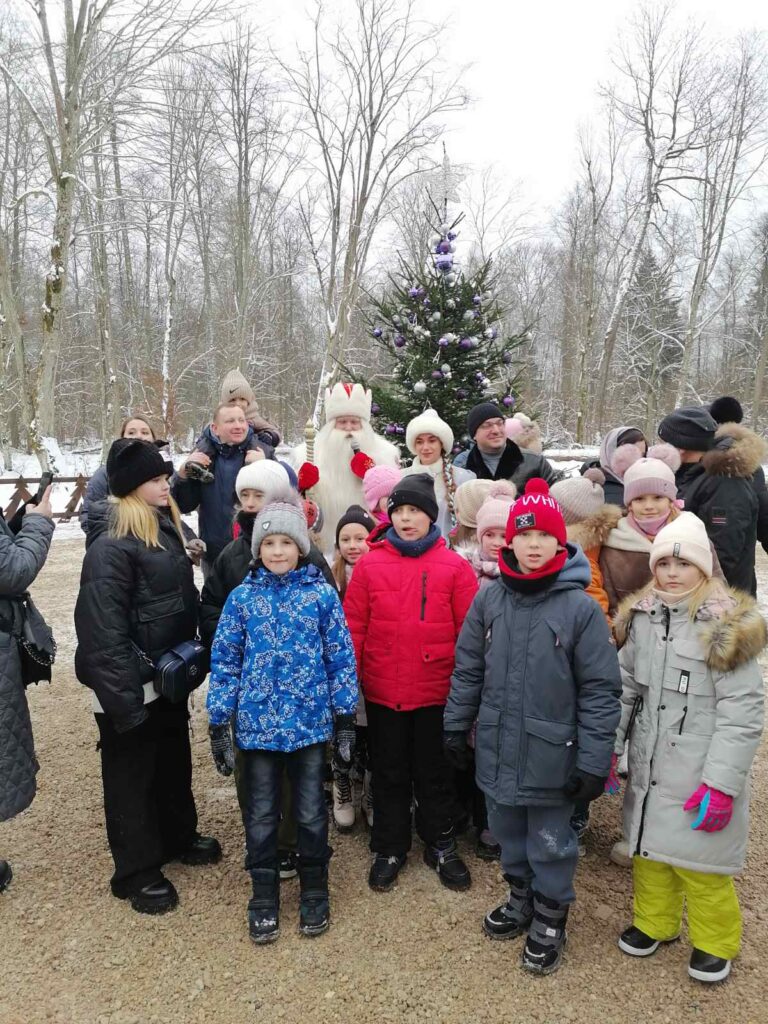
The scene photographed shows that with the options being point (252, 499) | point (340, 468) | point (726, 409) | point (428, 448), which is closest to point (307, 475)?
point (340, 468)

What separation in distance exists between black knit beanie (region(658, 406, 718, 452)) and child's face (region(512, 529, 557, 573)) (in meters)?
2.00

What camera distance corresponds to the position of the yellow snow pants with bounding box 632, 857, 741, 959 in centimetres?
251

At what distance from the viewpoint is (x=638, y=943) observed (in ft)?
8.77

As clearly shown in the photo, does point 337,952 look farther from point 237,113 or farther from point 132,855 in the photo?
point 237,113

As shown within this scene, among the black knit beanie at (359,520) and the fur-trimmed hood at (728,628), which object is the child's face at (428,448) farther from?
the fur-trimmed hood at (728,628)

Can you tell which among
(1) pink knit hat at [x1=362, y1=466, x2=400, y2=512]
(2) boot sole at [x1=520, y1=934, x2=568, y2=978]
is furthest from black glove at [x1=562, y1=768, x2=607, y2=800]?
(1) pink knit hat at [x1=362, y1=466, x2=400, y2=512]

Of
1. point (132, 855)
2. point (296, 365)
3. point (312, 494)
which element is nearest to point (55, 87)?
point (312, 494)

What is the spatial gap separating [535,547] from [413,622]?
0.77 m

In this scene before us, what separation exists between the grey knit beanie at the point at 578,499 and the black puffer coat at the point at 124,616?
213 centimetres

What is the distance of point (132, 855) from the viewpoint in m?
3.00

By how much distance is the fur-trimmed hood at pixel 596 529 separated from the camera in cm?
337

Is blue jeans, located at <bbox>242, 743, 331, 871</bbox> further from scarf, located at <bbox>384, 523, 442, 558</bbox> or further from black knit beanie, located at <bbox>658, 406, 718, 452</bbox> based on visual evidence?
black knit beanie, located at <bbox>658, 406, 718, 452</bbox>

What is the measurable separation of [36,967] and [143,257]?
3155cm

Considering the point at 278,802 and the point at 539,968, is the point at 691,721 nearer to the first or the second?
the point at 539,968
